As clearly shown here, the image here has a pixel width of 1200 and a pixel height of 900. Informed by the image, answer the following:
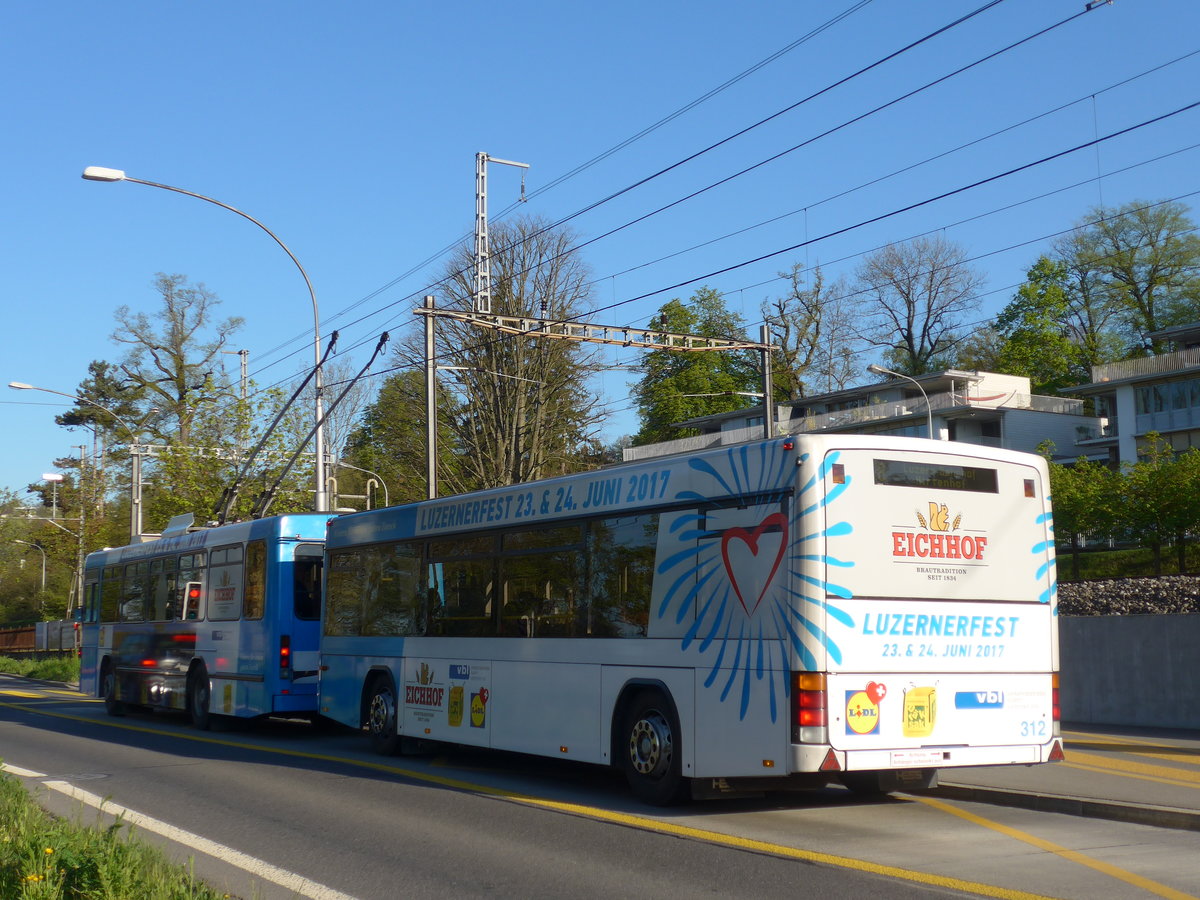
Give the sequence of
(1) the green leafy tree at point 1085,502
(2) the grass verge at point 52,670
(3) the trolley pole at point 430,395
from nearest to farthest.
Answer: (3) the trolley pole at point 430,395
(2) the grass verge at point 52,670
(1) the green leafy tree at point 1085,502

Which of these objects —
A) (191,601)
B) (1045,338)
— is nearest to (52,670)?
(191,601)

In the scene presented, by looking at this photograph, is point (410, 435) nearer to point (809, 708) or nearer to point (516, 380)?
point (516, 380)

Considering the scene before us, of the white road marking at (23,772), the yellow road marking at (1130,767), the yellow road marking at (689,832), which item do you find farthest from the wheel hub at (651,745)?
the white road marking at (23,772)

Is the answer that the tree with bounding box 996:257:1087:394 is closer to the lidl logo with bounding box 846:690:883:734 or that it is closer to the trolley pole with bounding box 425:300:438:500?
the trolley pole with bounding box 425:300:438:500

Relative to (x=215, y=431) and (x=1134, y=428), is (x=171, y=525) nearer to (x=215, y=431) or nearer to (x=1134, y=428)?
(x=215, y=431)

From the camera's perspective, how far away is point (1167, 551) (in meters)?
42.8

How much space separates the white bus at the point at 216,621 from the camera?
18234 millimetres

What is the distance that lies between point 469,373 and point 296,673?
27254 millimetres

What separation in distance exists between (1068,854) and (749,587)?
112 inches

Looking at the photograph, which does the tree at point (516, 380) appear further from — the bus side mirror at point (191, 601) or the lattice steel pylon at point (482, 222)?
the bus side mirror at point (191, 601)

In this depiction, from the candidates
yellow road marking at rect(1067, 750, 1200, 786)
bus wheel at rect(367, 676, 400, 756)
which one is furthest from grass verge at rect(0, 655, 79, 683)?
yellow road marking at rect(1067, 750, 1200, 786)

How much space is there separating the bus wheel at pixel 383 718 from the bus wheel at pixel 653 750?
4.79 meters

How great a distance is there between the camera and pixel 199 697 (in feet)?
66.8

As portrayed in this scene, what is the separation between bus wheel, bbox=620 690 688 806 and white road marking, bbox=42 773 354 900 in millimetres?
3393
